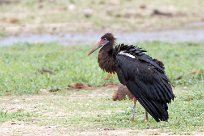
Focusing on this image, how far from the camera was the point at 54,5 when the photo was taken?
85.4 feet

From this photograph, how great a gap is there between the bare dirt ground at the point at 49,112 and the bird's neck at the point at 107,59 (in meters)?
0.90

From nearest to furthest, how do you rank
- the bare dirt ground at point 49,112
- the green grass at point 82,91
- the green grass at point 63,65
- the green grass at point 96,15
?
the bare dirt ground at point 49,112 → the green grass at point 82,91 → the green grass at point 63,65 → the green grass at point 96,15

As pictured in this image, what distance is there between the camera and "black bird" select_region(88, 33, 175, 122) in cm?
927

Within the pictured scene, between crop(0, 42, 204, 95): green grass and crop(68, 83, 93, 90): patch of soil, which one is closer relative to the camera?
crop(68, 83, 93, 90): patch of soil

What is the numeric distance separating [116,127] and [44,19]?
15327 millimetres

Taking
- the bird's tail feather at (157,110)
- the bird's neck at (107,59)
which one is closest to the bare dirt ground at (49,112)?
the bird's tail feather at (157,110)

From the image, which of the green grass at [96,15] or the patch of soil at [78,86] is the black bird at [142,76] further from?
the green grass at [96,15]

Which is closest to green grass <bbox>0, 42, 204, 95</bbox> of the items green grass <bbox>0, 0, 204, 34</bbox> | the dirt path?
the dirt path

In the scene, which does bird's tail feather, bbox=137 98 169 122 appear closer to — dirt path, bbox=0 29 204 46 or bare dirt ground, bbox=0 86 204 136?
bare dirt ground, bbox=0 86 204 136

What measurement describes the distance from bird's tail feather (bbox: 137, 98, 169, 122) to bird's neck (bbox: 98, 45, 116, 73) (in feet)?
2.73

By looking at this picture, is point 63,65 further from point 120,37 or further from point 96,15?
point 96,15

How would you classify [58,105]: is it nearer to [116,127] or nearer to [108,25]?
[116,127]

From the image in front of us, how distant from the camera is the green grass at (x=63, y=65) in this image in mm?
13312

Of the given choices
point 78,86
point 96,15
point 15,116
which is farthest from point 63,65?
point 96,15
